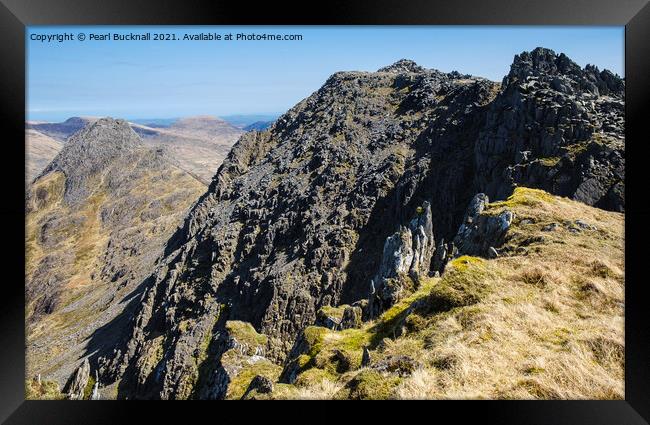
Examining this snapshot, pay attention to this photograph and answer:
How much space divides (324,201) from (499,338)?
88974 mm

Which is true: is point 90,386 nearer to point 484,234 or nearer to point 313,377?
point 484,234

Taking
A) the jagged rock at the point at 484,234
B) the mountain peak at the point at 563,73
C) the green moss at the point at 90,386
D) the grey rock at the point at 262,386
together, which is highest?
the mountain peak at the point at 563,73

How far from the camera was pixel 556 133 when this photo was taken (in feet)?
172

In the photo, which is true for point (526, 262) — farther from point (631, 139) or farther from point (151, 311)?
point (151, 311)

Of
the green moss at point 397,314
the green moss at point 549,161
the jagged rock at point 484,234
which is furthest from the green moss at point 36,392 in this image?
the green moss at point 549,161

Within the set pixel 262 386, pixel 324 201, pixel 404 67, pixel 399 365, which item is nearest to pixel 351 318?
pixel 262 386

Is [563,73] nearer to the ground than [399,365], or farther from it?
farther from it

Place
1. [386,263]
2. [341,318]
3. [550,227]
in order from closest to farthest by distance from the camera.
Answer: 1. [550,227]
2. [341,318]
3. [386,263]

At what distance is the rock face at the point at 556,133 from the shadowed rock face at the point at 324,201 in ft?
1.35

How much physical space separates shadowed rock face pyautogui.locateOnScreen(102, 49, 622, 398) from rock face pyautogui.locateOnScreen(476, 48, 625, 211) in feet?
1.35

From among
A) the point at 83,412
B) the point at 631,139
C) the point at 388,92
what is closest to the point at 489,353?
the point at 631,139

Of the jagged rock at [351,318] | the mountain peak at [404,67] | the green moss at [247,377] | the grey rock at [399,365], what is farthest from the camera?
the mountain peak at [404,67]

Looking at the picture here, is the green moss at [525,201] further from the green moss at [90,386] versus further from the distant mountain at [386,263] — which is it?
the green moss at [90,386]
